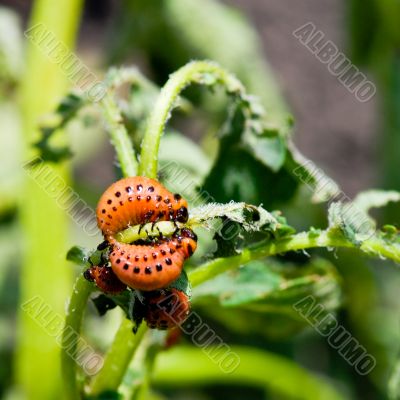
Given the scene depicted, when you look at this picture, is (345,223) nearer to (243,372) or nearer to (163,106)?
(163,106)

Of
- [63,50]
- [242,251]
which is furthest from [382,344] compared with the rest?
[242,251]

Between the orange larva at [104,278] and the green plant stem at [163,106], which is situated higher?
the green plant stem at [163,106]

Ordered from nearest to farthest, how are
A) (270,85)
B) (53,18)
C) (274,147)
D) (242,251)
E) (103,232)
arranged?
(103,232), (242,251), (274,147), (53,18), (270,85)

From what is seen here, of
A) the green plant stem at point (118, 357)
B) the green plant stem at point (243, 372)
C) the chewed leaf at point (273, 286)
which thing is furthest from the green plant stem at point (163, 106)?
the green plant stem at point (243, 372)

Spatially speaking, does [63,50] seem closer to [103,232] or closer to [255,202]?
[255,202]

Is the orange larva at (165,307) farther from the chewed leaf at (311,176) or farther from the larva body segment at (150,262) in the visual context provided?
the chewed leaf at (311,176)
